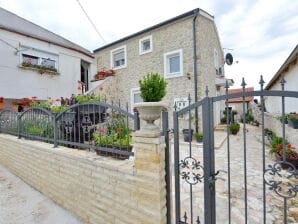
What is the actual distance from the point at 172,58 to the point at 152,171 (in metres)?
8.83

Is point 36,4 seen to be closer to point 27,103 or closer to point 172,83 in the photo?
point 27,103

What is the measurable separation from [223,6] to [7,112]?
323 inches

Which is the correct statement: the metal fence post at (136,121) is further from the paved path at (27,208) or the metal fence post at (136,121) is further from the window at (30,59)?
the window at (30,59)

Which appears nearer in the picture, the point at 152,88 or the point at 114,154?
the point at 152,88

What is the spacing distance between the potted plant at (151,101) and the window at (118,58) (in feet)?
33.6

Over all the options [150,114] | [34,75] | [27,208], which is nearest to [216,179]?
[150,114]

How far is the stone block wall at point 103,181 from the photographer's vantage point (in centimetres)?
225

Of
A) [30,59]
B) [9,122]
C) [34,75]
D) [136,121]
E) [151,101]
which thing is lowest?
[9,122]

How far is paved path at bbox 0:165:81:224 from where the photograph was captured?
323 centimetres

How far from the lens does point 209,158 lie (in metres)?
2.07

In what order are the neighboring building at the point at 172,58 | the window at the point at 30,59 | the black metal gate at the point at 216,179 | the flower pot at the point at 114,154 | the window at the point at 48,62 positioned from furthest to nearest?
the window at the point at 48,62 < the window at the point at 30,59 < the neighboring building at the point at 172,58 < the flower pot at the point at 114,154 < the black metal gate at the point at 216,179

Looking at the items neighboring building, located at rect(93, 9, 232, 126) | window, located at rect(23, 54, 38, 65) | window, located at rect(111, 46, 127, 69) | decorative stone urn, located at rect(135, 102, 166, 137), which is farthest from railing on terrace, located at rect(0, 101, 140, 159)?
window, located at rect(111, 46, 127, 69)

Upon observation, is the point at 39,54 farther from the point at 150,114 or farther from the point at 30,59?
the point at 150,114

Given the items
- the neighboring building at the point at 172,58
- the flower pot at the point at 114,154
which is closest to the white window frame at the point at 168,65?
the neighboring building at the point at 172,58
